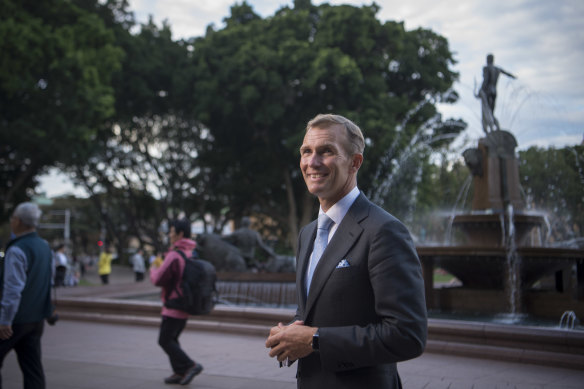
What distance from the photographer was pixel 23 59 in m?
19.6

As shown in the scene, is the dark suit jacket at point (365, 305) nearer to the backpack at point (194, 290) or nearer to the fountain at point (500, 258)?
the backpack at point (194, 290)

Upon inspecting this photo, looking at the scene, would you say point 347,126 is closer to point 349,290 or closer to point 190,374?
point 349,290

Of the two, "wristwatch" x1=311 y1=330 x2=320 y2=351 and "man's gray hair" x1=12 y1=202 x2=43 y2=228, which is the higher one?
"man's gray hair" x1=12 y1=202 x2=43 y2=228

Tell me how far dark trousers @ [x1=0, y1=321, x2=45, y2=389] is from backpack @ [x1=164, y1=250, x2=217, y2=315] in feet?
4.70

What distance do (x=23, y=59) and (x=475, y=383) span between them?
62.1 feet

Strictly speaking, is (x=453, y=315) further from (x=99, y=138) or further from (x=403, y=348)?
(x=99, y=138)

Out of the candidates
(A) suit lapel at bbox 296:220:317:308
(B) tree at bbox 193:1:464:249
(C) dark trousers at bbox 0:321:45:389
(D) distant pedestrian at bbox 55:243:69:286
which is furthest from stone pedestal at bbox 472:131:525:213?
(B) tree at bbox 193:1:464:249

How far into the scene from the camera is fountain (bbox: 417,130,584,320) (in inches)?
351

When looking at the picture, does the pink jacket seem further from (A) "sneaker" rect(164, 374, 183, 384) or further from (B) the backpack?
(A) "sneaker" rect(164, 374, 183, 384)

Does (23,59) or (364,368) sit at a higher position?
(23,59)

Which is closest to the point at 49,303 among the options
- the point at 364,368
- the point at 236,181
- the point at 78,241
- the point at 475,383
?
the point at 364,368

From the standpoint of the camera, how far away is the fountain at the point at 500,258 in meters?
8.92

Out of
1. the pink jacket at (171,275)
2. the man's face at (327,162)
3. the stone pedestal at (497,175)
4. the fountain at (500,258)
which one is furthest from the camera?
the stone pedestal at (497,175)

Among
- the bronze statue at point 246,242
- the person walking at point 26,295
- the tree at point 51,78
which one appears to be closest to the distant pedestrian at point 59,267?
the tree at point 51,78
